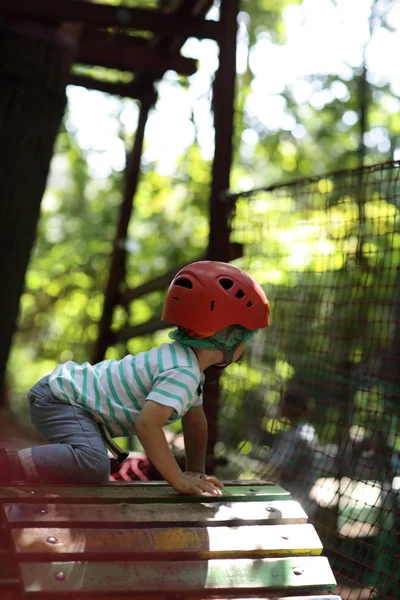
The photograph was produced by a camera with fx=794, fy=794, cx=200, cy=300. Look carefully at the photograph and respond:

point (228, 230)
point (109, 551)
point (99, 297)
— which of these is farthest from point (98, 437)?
point (99, 297)

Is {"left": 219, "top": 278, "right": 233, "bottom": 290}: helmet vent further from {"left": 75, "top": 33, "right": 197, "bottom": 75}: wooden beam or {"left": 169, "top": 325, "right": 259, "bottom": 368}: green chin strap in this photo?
{"left": 75, "top": 33, "right": 197, "bottom": 75}: wooden beam

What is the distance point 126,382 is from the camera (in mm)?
3086

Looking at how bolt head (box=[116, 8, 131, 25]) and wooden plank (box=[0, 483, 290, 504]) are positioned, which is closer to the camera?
wooden plank (box=[0, 483, 290, 504])

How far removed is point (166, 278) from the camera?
5977 millimetres

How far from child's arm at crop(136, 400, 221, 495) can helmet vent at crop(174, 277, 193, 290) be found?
1.74ft

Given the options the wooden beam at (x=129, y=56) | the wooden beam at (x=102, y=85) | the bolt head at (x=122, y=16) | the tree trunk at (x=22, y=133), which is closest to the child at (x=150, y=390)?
the tree trunk at (x=22, y=133)

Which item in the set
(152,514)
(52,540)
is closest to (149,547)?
(152,514)

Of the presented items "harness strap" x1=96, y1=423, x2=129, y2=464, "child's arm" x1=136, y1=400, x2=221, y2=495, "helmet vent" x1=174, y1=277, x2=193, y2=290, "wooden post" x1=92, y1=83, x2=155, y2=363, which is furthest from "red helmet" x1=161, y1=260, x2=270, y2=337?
"wooden post" x1=92, y1=83, x2=155, y2=363

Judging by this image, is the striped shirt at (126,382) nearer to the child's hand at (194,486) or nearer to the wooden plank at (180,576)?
the child's hand at (194,486)

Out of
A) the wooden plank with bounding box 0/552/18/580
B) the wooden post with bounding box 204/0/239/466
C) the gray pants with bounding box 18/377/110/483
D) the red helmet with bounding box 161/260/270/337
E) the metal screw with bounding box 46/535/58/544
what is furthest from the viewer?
the wooden post with bounding box 204/0/239/466

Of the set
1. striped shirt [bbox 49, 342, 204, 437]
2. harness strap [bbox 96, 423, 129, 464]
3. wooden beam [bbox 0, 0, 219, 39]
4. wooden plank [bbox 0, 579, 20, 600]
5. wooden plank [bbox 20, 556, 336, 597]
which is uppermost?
wooden beam [bbox 0, 0, 219, 39]

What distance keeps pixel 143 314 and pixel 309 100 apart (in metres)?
4.97

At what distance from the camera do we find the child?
2.90m

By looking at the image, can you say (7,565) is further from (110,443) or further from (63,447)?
(110,443)
